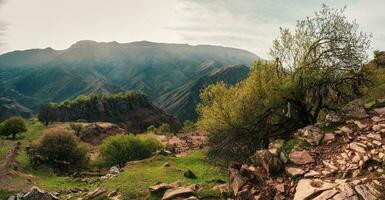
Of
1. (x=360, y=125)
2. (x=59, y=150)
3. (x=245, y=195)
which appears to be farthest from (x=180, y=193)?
(x=59, y=150)

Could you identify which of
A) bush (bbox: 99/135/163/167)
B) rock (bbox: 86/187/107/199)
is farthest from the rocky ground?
bush (bbox: 99/135/163/167)

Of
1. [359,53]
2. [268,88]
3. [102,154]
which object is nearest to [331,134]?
[359,53]

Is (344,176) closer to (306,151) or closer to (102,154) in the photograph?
(306,151)

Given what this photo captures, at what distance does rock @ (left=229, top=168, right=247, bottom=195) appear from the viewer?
2109 centimetres

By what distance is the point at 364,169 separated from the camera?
18.7 metres

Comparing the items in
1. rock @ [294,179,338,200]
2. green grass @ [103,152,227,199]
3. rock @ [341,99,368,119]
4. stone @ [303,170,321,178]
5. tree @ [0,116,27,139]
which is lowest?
tree @ [0,116,27,139]

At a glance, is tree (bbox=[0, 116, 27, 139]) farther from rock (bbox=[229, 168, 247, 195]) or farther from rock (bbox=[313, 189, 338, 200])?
rock (bbox=[313, 189, 338, 200])

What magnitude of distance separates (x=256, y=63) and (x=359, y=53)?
12353mm

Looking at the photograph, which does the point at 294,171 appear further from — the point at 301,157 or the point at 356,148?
the point at 356,148

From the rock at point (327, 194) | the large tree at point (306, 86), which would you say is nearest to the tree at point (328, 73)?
the large tree at point (306, 86)

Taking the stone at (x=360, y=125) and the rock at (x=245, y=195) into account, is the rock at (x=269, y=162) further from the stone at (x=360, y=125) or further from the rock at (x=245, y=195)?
the stone at (x=360, y=125)

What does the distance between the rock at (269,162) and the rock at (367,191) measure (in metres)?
5.04

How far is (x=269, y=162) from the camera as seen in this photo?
21281 millimetres

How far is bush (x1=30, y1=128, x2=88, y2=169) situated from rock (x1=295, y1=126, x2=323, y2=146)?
56.2 meters
